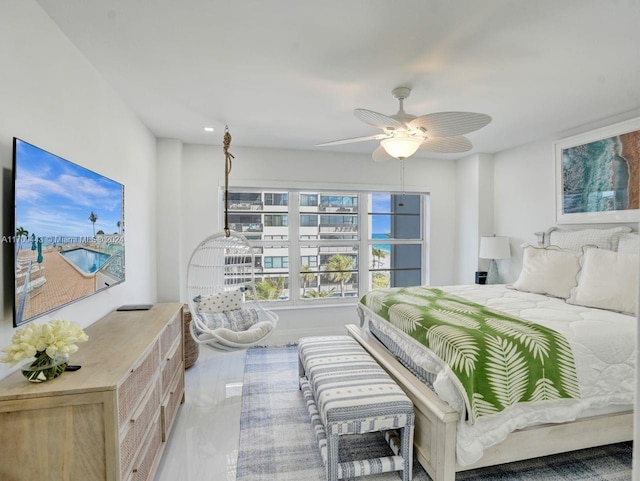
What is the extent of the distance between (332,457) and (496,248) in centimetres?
329

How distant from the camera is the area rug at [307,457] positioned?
1977 millimetres

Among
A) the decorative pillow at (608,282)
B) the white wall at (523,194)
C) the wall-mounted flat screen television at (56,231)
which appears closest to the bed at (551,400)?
the decorative pillow at (608,282)

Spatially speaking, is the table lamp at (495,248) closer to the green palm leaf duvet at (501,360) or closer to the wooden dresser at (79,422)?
the green palm leaf duvet at (501,360)

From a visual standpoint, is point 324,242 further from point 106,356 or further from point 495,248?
point 106,356

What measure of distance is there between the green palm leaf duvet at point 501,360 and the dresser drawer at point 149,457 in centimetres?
162

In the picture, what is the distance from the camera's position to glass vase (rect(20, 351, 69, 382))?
1.30m

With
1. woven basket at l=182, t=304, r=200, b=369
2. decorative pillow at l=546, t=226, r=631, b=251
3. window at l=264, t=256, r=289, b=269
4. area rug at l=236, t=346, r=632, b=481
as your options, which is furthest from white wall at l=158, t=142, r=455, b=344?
area rug at l=236, t=346, r=632, b=481

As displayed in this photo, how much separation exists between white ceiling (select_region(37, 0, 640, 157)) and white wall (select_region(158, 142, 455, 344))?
94 centimetres

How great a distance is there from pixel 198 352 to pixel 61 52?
2.98m

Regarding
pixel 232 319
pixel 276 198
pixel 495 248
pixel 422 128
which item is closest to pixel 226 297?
pixel 232 319

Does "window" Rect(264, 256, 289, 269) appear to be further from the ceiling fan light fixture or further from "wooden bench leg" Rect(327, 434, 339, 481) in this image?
"wooden bench leg" Rect(327, 434, 339, 481)

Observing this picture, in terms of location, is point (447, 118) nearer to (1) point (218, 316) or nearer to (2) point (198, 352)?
(1) point (218, 316)

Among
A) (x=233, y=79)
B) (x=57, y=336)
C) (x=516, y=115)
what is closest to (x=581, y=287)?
(x=516, y=115)

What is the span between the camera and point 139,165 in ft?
10.6
